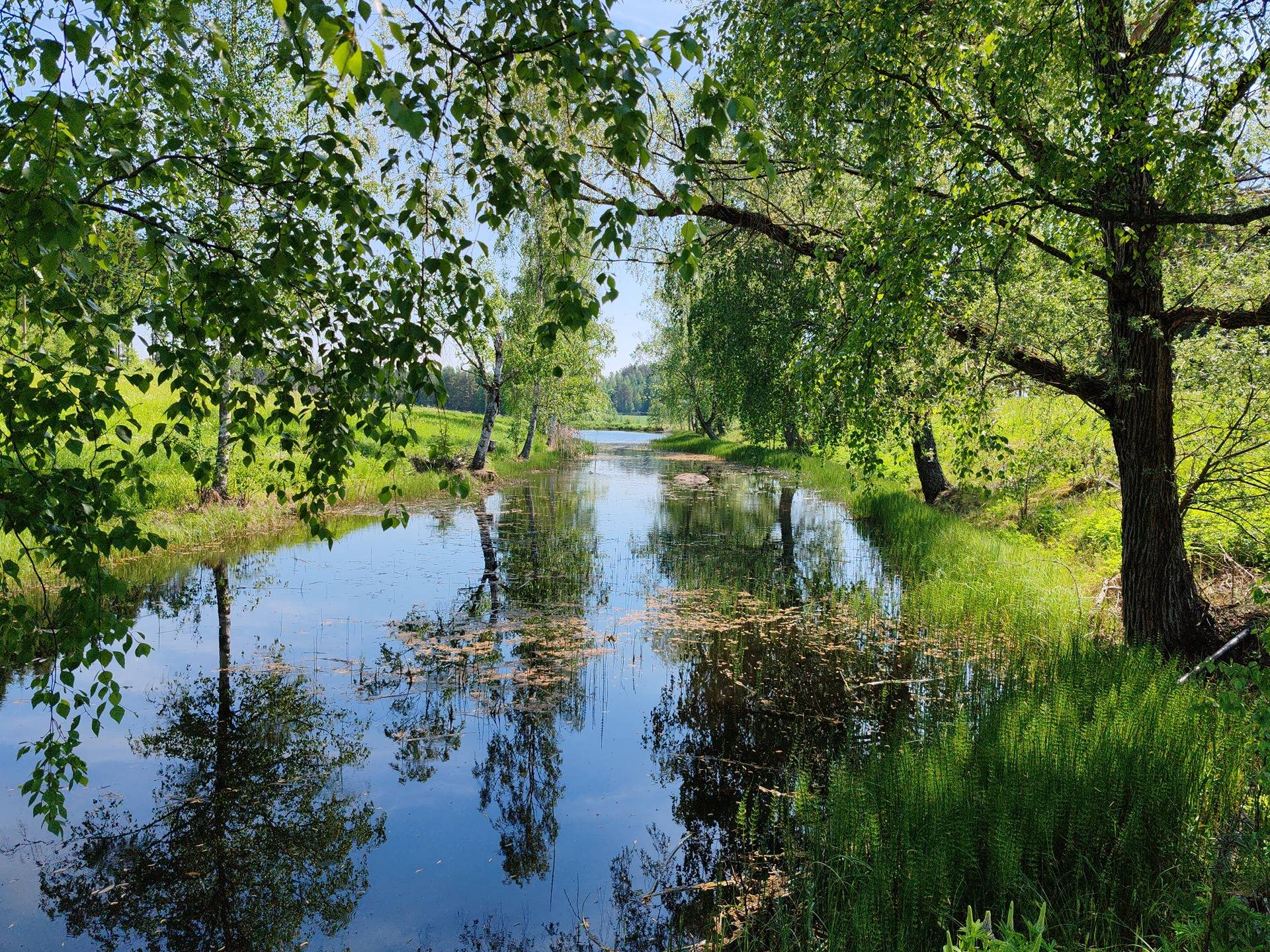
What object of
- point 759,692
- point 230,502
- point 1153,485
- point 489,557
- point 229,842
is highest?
point 1153,485

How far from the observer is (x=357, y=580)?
12.8 meters

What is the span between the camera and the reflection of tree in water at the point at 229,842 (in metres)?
4.57

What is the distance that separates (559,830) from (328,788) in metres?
2.06

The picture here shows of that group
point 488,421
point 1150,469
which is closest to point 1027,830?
point 1150,469

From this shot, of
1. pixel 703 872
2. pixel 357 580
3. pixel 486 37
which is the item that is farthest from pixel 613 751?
pixel 357 580

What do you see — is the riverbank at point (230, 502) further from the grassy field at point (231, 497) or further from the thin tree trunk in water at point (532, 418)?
the thin tree trunk in water at point (532, 418)

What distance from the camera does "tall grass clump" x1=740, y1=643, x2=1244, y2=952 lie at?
3859mm

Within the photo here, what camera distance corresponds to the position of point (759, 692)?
25.9 feet

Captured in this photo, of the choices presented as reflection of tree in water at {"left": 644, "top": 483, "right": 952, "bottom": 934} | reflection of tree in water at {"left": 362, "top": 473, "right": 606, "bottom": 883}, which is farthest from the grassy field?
reflection of tree in water at {"left": 644, "top": 483, "right": 952, "bottom": 934}

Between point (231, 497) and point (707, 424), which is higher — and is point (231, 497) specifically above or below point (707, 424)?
below

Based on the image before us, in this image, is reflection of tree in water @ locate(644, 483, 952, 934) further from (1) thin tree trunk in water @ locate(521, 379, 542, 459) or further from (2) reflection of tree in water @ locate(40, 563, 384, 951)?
(1) thin tree trunk in water @ locate(521, 379, 542, 459)

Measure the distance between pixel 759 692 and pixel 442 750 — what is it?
337 centimetres

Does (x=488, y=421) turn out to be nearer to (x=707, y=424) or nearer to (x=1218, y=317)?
(x=1218, y=317)

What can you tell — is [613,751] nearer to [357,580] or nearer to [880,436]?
[880,436]
